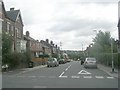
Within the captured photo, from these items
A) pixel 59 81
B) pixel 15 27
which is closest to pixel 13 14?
pixel 15 27

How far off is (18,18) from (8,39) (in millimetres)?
22710

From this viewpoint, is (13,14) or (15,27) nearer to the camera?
(15,27)

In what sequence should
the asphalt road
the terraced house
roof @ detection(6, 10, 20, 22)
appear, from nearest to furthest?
1. the asphalt road
2. the terraced house
3. roof @ detection(6, 10, 20, 22)

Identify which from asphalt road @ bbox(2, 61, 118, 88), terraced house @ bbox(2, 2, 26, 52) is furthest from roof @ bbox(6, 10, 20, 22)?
asphalt road @ bbox(2, 61, 118, 88)

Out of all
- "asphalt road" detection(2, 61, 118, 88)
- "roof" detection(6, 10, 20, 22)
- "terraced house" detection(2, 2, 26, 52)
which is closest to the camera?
"asphalt road" detection(2, 61, 118, 88)

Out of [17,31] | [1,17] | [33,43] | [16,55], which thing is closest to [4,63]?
[16,55]

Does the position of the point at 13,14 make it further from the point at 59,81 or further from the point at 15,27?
the point at 59,81

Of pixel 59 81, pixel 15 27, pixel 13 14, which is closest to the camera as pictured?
pixel 59 81

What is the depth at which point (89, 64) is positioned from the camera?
149ft

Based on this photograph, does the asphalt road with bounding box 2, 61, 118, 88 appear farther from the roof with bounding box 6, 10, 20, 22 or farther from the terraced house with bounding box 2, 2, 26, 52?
the roof with bounding box 6, 10, 20, 22

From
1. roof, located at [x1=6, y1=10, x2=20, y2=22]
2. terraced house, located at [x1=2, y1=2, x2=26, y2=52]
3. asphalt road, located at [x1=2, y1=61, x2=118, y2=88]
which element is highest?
roof, located at [x1=6, y1=10, x2=20, y2=22]

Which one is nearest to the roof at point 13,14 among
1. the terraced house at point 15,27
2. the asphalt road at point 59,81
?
the terraced house at point 15,27

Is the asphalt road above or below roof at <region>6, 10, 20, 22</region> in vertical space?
below

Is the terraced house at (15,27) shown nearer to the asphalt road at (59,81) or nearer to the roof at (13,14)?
the roof at (13,14)
